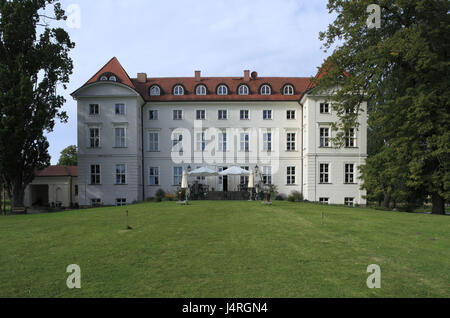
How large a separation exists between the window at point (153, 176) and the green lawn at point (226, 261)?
68.4 ft

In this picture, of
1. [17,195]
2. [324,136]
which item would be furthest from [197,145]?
[17,195]

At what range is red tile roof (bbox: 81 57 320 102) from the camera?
32469 millimetres

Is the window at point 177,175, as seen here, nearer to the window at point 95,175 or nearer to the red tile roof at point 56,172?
the window at point 95,175

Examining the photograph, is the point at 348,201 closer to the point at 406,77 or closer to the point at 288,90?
the point at 288,90

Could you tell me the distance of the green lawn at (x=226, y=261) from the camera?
5.17m

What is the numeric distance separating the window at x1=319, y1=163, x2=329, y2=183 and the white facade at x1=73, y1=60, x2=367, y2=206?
0.64ft

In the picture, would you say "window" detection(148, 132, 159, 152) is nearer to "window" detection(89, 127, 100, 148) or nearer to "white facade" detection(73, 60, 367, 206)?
"white facade" detection(73, 60, 367, 206)

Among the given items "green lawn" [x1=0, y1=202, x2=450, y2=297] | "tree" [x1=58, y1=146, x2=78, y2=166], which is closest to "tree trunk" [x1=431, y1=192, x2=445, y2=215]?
"green lawn" [x1=0, y1=202, x2=450, y2=297]

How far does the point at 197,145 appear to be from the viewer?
32625 mm

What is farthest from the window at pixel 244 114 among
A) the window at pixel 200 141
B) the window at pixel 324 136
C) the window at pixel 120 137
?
the window at pixel 120 137

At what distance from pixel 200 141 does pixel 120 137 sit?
8.38 m

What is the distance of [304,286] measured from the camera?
5250 millimetres
